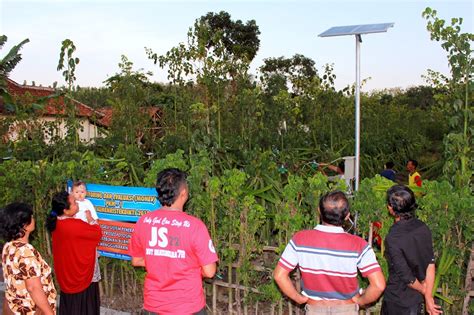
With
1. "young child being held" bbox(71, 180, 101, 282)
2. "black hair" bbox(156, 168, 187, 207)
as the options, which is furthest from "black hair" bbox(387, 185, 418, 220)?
"young child being held" bbox(71, 180, 101, 282)

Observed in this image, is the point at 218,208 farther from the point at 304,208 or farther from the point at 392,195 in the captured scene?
the point at 392,195

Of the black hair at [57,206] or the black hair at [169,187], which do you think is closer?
the black hair at [169,187]

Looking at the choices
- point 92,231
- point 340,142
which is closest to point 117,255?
point 92,231

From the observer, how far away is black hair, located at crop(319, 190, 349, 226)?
3332 millimetres

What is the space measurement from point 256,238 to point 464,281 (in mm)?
2202

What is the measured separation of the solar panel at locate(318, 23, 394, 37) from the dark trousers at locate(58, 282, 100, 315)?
3.61 metres

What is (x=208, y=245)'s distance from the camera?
3.58m

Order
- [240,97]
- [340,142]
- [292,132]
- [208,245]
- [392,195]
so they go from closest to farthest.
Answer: [208,245], [392,195], [240,97], [292,132], [340,142]

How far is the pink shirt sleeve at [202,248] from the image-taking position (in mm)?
3533

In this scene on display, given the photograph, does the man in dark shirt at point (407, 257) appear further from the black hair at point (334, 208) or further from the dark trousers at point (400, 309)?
the black hair at point (334, 208)

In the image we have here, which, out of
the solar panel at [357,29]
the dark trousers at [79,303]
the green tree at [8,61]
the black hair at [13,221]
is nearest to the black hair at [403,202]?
the solar panel at [357,29]

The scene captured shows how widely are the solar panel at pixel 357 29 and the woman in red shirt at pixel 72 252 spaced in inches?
125

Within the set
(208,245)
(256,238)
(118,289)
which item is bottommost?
(118,289)

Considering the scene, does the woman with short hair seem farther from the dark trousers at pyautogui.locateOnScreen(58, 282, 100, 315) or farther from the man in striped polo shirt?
the man in striped polo shirt
